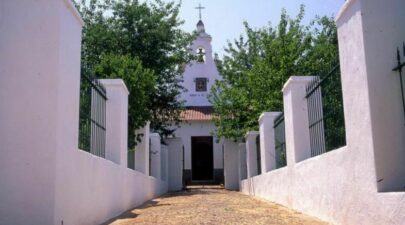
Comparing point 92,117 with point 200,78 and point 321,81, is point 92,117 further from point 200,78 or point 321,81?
point 200,78

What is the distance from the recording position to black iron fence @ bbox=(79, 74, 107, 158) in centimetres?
645

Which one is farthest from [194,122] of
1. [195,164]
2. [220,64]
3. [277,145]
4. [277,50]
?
[277,145]

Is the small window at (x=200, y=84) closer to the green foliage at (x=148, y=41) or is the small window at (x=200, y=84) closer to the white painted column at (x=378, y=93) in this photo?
the green foliage at (x=148, y=41)

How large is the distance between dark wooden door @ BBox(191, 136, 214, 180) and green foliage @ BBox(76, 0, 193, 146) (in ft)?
33.3

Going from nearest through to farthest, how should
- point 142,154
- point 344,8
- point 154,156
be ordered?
point 344,8 → point 142,154 → point 154,156

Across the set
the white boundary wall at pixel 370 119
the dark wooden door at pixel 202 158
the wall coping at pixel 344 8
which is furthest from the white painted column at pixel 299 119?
the dark wooden door at pixel 202 158

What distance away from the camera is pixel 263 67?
15.5m

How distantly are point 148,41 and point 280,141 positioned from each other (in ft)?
33.4

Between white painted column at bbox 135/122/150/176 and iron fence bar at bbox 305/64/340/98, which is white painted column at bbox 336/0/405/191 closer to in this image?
iron fence bar at bbox 305/64/340/98

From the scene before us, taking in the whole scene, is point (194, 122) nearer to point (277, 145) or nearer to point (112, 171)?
point (277, 145)

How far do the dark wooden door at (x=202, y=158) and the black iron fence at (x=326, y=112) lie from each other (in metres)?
23.2

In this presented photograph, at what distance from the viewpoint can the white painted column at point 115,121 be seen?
28.2 feet

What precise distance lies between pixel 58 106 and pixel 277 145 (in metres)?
7.50

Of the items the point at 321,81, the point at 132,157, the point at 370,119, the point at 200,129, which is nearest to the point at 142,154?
the point at 132,157
